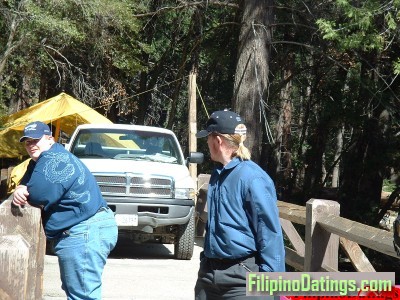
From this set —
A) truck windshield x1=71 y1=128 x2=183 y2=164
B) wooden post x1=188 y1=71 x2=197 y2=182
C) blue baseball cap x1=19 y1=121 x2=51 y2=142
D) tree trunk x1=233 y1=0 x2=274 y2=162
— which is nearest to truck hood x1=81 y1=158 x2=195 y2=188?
truck windshield x1=71 y1=128 x2=183 y2=164

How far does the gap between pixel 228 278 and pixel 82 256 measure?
1.51 metres

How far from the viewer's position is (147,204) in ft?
33.9

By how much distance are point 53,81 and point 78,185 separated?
19514 millimetres

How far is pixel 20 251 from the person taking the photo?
189 inches

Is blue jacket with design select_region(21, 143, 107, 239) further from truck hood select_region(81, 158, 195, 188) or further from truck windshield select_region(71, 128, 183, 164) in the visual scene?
truck windshield select_region(71, 128, 183, 164)

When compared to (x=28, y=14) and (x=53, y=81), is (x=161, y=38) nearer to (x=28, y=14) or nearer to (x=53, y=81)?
(x=53, y=81)

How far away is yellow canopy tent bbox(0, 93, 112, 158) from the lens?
→ 17.8 meters

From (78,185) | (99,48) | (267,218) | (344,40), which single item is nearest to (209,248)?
(267,218)

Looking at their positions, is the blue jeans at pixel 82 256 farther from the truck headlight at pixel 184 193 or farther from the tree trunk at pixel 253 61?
the tree trunk at pixel 253 61

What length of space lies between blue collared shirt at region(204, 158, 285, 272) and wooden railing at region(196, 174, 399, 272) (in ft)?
5.28

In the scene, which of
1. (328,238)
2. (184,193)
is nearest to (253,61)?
(184,193)

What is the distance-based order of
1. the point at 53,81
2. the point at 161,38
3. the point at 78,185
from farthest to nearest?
1. the point at 161,38
2. the point at 53,81
3. the point at 78,185

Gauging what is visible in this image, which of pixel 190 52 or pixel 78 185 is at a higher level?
pixel 190 52

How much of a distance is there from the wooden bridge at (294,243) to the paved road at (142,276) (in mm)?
1502
